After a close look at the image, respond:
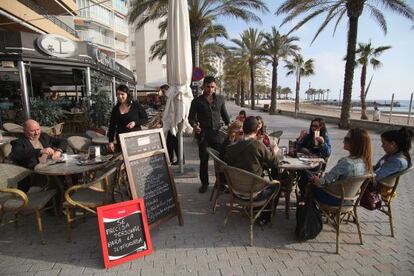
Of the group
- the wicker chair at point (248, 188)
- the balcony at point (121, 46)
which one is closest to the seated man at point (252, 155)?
the wicker chair at point (248, 188)

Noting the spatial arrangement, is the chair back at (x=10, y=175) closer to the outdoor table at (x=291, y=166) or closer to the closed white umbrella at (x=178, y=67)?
the closed white umbrella at (x=178, y=67)

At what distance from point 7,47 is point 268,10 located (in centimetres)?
1120

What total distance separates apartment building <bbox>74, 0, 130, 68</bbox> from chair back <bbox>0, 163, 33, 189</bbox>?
93.3 ft

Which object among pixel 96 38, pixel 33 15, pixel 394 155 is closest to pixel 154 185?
pixel 394 155

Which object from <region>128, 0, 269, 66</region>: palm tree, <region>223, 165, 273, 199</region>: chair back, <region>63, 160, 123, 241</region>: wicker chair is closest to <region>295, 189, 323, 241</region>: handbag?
<region>223, 165, 273, 199</region>: chair back

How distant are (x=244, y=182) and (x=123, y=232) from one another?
1476 mm

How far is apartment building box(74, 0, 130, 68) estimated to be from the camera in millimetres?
30839

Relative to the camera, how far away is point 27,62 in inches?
410

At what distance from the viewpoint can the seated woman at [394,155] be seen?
10.4 feet

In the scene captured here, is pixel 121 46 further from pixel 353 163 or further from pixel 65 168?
pixel 353 163

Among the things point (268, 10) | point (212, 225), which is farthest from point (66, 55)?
point (212, 225)

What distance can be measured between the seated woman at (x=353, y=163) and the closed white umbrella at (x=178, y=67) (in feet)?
8.76

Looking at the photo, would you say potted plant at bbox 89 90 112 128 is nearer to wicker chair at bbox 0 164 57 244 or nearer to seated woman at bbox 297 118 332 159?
wicker chair at bbox 0 164 57 244

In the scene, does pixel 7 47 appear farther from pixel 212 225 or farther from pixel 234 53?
pixel 234 53
